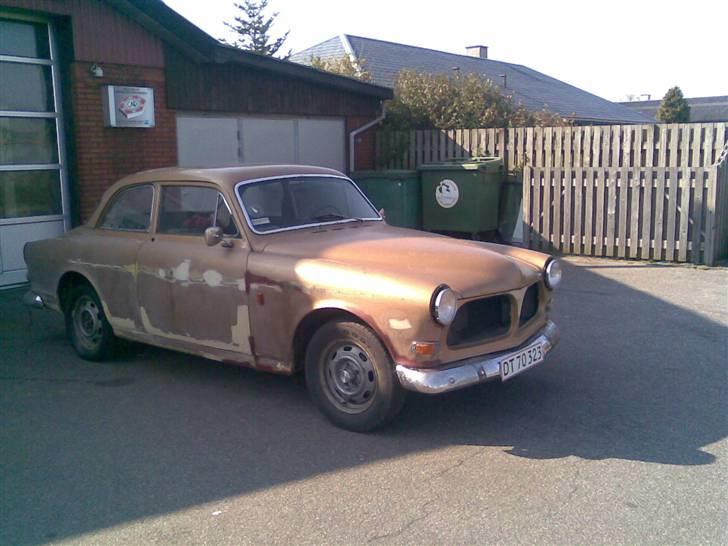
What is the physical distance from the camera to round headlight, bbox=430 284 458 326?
15.1ft

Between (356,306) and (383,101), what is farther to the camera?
(383,101)

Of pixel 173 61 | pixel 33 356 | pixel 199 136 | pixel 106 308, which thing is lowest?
pixel 33 356

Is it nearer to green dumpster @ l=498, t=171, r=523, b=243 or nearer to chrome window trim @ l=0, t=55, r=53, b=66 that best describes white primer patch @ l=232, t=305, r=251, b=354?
chrome window trim @ l=0, t=55, r=53, b=66

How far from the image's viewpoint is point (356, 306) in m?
4.86

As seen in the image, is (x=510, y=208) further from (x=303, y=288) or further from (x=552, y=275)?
(x=303, y=288)

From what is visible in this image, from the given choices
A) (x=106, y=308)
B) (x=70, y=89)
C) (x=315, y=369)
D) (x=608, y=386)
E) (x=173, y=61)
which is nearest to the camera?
(x=315, y=369)

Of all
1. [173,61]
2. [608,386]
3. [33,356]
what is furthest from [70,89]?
[608,386]

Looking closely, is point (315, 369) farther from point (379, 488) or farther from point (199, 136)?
point (199, 136)

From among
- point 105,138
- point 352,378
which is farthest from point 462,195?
point 352,378

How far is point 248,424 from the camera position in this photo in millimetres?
5309

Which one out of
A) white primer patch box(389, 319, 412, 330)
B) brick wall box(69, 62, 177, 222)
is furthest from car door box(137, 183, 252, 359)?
brick wall box(69, 62, 177, 222)

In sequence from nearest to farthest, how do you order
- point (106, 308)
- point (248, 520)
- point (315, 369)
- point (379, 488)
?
point (248, 520), point (379, 488), point (315, 369), point (106, 308)

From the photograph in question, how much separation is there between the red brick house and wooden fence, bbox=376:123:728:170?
390 cm

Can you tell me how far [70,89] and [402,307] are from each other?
7.27 metres
